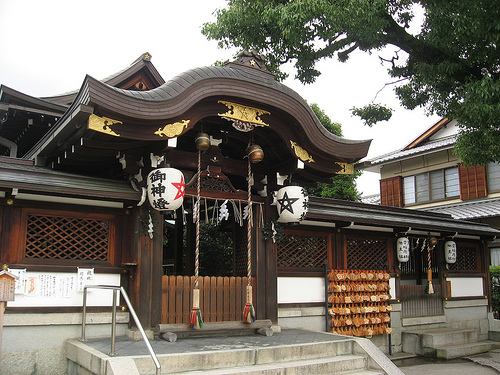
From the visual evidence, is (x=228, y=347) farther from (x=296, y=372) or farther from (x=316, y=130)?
(x=316, y=130)

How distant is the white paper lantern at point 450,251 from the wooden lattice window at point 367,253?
2257 mm

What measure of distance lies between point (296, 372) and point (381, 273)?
514cm

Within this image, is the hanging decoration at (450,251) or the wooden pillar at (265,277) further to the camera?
the hanging decoration at (450,251)

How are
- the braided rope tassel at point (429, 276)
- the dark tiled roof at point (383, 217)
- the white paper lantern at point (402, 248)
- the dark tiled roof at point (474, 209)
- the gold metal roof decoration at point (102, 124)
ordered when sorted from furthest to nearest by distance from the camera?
the dark tiled roof at point (474, 209) → the braided rope tassel at point (429, 276) → the white paper lantern at point (402, 248) → the dark tiled roof at point (383, 217) → the gold metal roof decoration at point (102, 124)

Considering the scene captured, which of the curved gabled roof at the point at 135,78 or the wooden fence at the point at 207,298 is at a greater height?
the curved gabled roof at the point at 135,78

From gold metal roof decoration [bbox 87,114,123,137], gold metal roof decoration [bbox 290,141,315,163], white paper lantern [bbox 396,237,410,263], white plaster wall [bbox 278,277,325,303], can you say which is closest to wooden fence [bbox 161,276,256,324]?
white plaster wall [bbox 278,277,325,303]

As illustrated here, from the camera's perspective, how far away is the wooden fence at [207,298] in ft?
27.0

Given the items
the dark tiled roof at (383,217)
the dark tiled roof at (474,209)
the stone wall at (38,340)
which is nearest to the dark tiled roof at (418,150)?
the dark tiled roof at (474,209)

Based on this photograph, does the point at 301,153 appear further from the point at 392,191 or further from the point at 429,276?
the point at 392,191

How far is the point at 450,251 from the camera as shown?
42.8 feet

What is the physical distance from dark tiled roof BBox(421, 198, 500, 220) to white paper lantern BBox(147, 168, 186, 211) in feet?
43.6

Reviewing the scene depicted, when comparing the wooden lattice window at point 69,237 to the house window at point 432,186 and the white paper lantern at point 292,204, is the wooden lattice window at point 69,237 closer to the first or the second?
the white paper lantern at point 292,204

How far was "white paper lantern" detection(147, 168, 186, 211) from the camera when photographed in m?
7.79

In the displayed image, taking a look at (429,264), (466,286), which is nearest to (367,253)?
(429,264)
